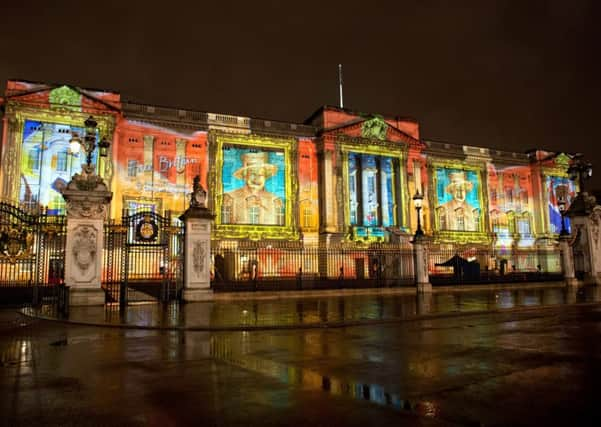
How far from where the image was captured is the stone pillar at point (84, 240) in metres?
15.9

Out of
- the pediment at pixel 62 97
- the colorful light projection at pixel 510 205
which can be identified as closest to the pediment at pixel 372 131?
the colorful light projection at pixel 510 205

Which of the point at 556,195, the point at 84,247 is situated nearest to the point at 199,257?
the point at 84,247

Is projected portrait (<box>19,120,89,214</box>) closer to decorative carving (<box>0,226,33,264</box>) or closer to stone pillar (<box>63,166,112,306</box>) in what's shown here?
decorative carving (<box>0,226,33,264</box>)

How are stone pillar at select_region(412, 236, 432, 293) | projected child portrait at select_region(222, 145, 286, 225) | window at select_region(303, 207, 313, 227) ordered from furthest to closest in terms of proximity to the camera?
window at select_region(303, 207, 313, 227), projected child portrait at select_region(222, 145, 286, 225), stone pillar at select_region(412, 236, 432, 293)

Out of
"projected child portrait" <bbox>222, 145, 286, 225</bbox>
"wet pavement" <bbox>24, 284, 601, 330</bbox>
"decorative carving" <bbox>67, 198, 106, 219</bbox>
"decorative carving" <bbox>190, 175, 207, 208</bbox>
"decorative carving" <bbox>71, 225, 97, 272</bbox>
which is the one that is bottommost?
"wet pavement" <bbox>24, 284, 601, 330</bbox>

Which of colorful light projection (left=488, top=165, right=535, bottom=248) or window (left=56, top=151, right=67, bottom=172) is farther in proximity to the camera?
colorful light projection (left=488, top=165, right=535, bottom=248)

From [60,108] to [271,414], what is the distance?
38360 mm

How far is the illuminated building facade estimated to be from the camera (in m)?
36.2

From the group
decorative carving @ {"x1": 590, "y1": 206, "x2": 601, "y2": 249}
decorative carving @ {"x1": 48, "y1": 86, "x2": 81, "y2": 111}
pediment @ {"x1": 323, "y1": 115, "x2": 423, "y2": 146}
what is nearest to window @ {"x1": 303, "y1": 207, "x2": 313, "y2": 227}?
pediment @ {"x1": 323, "y1": 115, "x2": 423, "y2": 146}

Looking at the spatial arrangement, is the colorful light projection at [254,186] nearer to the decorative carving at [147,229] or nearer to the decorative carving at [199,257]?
the decorative carving at [147,229]

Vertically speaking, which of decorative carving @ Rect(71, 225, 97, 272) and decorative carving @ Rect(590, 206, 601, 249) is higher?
decorative carving @ Rect(590, 206, 601, 249)

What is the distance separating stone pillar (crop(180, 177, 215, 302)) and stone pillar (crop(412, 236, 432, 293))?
10578mm

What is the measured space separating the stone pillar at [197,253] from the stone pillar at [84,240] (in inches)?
125

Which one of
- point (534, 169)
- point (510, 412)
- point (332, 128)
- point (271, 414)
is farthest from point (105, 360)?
point (534, 169)
